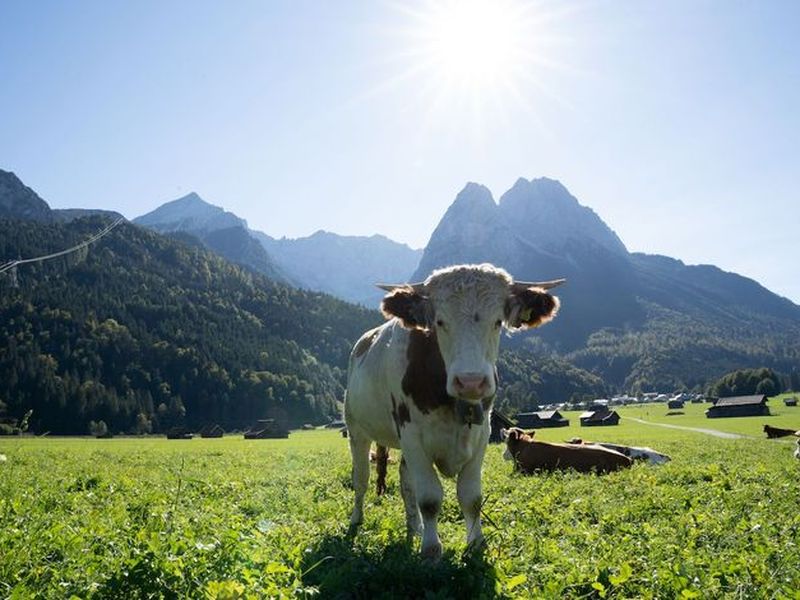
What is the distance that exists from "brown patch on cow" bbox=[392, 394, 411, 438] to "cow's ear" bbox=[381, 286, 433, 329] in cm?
96

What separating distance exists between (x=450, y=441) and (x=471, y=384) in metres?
1.18

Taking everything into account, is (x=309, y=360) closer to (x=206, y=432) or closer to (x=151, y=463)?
(x=206, y=432)

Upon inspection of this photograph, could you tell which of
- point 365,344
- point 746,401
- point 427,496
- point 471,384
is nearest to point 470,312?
point 471,384

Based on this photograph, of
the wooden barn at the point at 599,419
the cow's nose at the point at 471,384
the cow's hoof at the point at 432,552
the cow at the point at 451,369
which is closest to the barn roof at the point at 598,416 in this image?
the wooden barn at the point at 599,419

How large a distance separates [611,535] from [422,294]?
385 cm

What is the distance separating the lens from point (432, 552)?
6262 millimetres

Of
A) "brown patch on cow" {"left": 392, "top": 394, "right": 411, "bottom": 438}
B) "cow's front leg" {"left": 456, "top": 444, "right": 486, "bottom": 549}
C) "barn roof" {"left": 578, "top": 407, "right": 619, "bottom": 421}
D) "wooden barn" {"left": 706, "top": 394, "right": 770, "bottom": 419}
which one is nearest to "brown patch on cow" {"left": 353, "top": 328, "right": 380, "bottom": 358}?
"brown patch on cow" {"left": 392, "top": 394, "right": 411, "bottom": 438}

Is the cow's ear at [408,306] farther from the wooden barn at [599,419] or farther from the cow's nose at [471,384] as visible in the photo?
the wooden barn at [599,419]

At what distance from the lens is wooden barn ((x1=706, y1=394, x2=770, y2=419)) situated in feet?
344

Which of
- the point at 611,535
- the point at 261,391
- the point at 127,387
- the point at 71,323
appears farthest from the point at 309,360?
the point at 611,535

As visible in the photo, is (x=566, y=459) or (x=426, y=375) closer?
(x=426, y=375)

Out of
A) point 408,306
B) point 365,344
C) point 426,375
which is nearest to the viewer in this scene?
point 426,375

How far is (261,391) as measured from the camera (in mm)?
165125

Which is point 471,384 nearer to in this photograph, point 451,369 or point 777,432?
point 451,369
